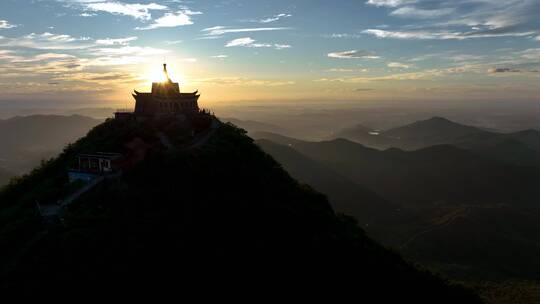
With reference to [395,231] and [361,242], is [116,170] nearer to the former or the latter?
[361,242]

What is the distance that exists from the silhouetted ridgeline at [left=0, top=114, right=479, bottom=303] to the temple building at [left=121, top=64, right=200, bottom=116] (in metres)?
6.71

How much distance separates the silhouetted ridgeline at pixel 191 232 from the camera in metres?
29.9

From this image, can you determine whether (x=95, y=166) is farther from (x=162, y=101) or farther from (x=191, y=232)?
(x=162, y=101)

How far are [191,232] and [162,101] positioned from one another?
3352 cm

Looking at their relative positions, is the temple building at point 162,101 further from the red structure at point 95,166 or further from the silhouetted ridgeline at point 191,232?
Answer: the red structure at point 95,166

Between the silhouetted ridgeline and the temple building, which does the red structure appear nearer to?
the silhouetted ridgeline

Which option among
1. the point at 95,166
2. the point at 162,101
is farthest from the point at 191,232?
the point at 162,101

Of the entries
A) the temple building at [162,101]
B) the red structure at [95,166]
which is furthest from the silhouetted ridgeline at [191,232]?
the temple building at [162,101]

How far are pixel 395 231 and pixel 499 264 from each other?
39604 mm

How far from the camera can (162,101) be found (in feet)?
207

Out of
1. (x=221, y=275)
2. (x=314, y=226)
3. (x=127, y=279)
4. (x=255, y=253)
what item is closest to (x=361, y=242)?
(x=314, y=226)

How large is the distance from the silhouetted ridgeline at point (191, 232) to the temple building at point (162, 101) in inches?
264

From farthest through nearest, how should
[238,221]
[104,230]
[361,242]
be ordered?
[361,242], [238,221], [104,230]

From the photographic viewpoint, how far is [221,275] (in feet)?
110
